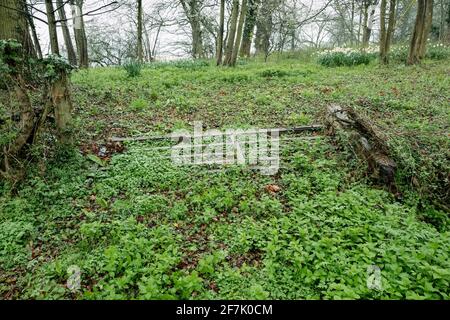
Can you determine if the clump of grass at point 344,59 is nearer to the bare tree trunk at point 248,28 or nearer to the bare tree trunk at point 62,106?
the bare tree trunk at point 248,28

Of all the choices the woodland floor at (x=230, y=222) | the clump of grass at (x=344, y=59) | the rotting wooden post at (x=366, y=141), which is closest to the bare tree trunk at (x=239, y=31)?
the clump of grass at (x=344, y=59)

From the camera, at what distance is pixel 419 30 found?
1044cm

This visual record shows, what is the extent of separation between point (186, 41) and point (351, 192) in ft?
81.1

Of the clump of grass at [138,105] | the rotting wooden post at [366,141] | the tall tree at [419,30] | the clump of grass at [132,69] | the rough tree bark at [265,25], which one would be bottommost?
the rotting wooden post at [366,141]

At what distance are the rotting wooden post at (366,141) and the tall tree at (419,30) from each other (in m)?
7.53

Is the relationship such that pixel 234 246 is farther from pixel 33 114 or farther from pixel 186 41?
pixel 186 41

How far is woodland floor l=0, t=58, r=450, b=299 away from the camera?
257 centimetres

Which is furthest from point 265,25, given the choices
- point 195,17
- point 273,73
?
point 273,73

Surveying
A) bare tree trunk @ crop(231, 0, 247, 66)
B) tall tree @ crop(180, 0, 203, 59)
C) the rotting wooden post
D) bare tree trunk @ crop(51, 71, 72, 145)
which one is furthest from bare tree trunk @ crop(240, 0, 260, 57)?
bare tree trunk @ crop(51, 71, 72, 145)

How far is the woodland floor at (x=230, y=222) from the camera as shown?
8.45 feet

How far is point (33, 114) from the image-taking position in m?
4.12

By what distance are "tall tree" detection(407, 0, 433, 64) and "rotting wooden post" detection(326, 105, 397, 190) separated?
297 inches
